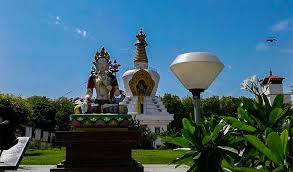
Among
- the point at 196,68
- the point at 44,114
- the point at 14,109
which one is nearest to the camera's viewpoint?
the point at 196,68

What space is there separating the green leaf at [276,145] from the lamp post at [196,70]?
2.03 m

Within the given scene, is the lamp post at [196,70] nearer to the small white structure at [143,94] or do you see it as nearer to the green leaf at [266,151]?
the green leaf at [266,151]

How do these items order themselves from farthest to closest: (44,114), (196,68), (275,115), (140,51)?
1. (44,114)
2. (140,51)
3. (196,68)
4. (275,115)

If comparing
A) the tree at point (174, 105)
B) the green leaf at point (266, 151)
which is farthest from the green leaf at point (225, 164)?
the tree at point (174, 105)

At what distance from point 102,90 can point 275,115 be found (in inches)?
265

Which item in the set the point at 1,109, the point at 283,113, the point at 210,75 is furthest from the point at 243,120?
A: the point at 1,109

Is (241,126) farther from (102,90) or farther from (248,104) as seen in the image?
(102,90)

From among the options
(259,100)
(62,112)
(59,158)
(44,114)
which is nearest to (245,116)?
(259,100)

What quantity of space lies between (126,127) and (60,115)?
35518mm

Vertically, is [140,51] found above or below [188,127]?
above

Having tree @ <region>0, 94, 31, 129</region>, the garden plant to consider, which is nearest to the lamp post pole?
the garden plant

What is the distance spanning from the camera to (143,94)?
40.5 meters

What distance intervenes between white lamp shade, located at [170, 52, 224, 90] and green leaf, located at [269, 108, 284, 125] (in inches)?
48.8

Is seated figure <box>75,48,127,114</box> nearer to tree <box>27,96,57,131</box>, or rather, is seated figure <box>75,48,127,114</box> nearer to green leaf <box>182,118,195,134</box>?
green leaf <box>182,118,195,134</box>
